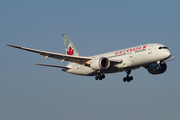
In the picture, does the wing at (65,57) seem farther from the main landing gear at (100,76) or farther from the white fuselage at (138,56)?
the main landing gear at (100,76)

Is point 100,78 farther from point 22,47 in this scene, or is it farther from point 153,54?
point 22,47

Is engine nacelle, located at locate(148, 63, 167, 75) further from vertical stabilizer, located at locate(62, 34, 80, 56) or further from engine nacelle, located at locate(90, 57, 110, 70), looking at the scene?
vertical stabilizer, located at locate(62, 34, 80, 56)

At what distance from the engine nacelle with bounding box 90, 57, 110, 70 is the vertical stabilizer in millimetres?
10515

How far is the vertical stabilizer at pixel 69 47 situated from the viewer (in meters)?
56.9

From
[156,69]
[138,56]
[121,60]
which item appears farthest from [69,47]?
[138,56]

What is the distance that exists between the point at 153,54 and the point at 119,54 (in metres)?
5.41

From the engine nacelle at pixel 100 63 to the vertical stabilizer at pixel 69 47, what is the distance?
1051 centimetres

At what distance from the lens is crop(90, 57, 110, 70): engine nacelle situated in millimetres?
45594

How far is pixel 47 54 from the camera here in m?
44.1

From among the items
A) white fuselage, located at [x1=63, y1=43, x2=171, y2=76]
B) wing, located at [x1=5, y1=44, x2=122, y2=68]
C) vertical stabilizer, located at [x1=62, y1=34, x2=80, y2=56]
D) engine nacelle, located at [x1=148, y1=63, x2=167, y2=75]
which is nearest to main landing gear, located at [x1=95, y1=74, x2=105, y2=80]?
white fuselage, located at [x1=63, y1=43, x2=171, y2=76]

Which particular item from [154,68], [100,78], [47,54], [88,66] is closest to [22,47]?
[47,54]

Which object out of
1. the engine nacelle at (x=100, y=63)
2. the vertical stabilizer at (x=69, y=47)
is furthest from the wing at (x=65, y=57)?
the vertical stabilizer at (x=69, y=47)

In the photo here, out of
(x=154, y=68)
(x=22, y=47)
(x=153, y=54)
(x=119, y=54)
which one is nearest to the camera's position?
(x=22, y=47)

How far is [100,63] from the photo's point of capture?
1791 inches
